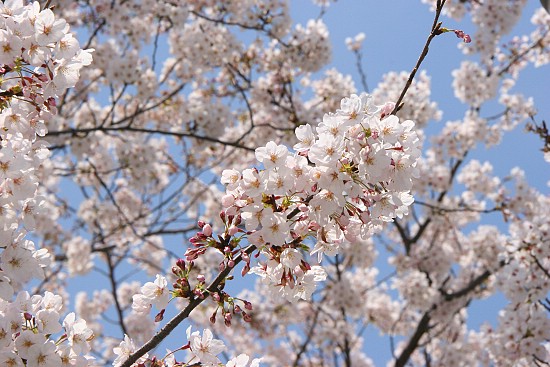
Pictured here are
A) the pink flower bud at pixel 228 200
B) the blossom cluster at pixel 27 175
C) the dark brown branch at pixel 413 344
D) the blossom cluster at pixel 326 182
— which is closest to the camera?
the blossom cluster at pixel 326 182

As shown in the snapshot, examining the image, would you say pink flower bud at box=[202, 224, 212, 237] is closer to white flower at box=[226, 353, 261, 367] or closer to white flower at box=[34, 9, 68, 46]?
white flower at box=[226, 353, 261, 367]

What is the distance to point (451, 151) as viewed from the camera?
10594 mm

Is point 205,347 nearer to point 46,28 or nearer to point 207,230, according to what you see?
point 207,230

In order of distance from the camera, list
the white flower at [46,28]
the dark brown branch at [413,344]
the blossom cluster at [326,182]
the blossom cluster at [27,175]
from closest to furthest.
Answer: the blossom cluster at [326,182] → the blossom cluster at [27,175] → the white flower at [46,28] → the dark brown branch at [413,344]

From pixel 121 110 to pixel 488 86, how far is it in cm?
731

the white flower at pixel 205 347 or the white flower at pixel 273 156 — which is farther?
the white flower at pixel 205 347

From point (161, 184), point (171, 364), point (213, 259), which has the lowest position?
point (171, 364)

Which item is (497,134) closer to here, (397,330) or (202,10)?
(397,330)

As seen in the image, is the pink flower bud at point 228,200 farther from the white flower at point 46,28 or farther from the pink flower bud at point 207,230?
the white flower at point 46,28

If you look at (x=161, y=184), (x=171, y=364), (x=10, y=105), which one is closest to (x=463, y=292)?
(x=161, y=184)

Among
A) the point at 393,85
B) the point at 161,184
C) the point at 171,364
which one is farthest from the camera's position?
the point at 161,184

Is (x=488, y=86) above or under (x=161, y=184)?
above

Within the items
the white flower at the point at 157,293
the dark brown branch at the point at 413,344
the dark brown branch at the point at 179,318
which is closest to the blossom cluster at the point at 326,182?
the dark brown branch at the point at 179,318

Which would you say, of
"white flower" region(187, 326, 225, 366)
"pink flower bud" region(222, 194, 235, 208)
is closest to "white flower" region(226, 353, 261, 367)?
"white flower" region(187, 326, 225, 366)
